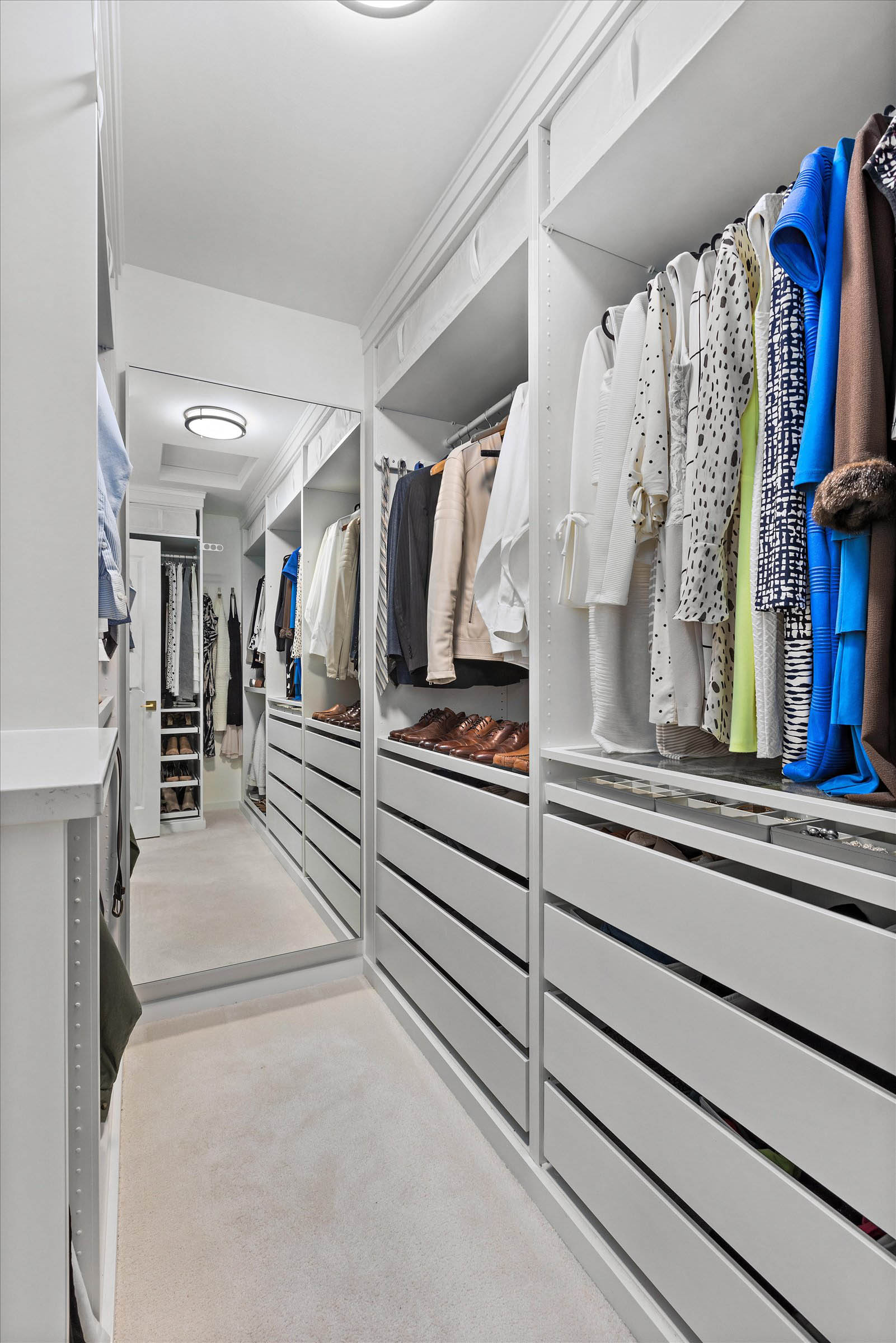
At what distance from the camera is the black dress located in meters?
2.41

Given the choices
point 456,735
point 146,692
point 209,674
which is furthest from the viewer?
point 209,674

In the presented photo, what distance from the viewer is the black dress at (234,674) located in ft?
7.91

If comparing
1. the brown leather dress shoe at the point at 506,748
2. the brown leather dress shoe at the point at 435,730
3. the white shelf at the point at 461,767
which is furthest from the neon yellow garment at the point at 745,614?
the brown leather dress shoe at the point at 435,730

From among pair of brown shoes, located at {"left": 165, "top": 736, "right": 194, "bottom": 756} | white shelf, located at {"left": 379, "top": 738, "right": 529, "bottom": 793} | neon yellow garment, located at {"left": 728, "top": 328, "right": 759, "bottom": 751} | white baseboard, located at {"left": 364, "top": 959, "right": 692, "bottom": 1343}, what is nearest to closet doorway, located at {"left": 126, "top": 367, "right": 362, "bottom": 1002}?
pair of brown shoes, located at {"left": 165, "top": 736, "right": 194, "bottom": 756}

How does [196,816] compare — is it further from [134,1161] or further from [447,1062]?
[447,1062]

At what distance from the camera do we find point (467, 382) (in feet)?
7.29

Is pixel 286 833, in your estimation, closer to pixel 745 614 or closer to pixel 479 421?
pixel 479 421

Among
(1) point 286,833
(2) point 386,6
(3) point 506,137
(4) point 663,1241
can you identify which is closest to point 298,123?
(2) point 386,6

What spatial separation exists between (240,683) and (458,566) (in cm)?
99

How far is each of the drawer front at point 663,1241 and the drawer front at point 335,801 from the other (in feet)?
4.12

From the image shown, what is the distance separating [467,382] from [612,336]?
84cm

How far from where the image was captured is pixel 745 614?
110 centimetres

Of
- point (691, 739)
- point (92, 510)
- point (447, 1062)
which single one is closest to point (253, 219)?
point (92, 510)

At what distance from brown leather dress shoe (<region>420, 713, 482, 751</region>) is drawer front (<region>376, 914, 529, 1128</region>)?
65 cm
